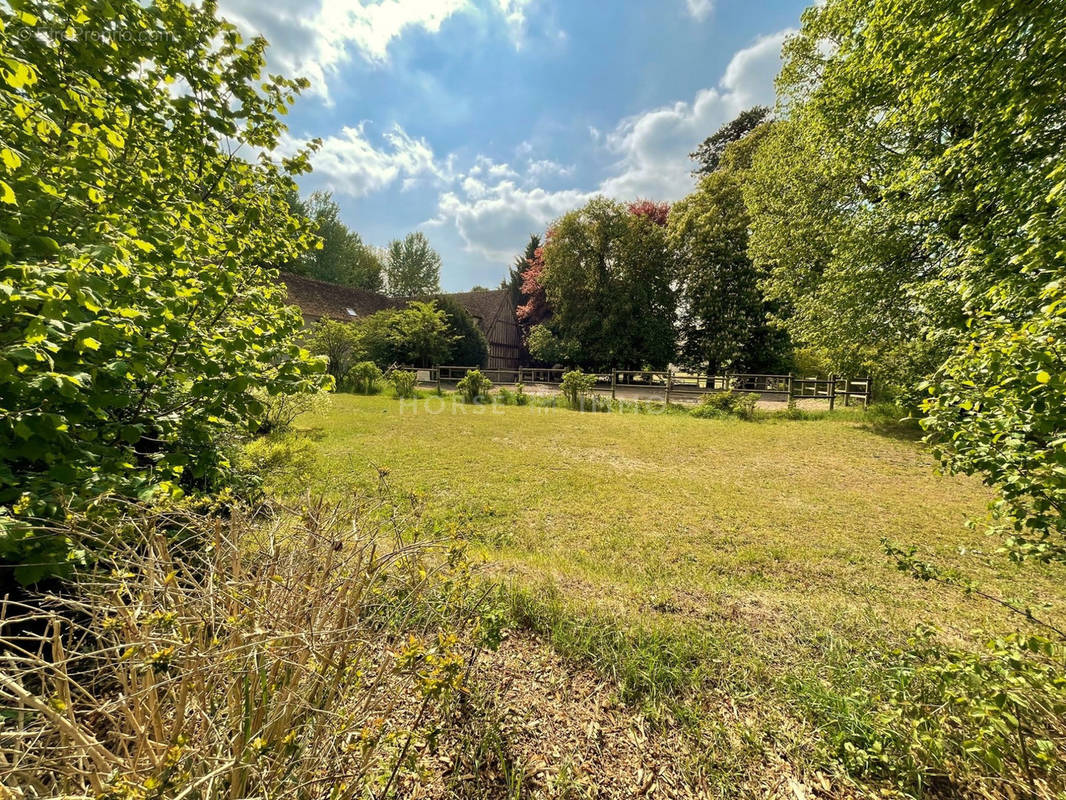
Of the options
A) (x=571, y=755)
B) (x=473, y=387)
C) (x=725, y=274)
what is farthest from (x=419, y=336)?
(x=571, y=755)

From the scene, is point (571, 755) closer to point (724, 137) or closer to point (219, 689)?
point (219, 689)

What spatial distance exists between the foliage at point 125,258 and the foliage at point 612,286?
23.0 m

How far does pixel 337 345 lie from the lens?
1870 cm

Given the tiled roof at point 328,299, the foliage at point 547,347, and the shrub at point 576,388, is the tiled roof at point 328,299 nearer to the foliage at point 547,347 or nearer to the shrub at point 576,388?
the foliage at point 547,347

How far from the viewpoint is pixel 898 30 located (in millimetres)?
6629

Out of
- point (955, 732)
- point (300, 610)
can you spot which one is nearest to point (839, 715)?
point (955, 732)

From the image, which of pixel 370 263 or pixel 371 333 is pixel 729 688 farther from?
pixel 370 263

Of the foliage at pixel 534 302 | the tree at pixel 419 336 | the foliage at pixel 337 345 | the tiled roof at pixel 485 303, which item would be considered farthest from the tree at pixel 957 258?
the tiled roof at pixel 485 303

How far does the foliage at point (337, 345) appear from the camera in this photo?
17.7 metres

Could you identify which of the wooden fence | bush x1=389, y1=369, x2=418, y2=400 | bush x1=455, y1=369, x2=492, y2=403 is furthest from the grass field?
bush x1=389, y1=369, x2=418, y2=400

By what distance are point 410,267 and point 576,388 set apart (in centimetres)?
3670

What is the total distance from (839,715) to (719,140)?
33650 millimetres

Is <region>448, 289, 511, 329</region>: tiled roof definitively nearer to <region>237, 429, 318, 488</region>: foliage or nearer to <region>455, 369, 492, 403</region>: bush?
<region>455, 369, 492, 403</region>: bush

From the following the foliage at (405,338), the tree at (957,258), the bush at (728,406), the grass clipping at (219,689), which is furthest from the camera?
the foliage at (405,338)
